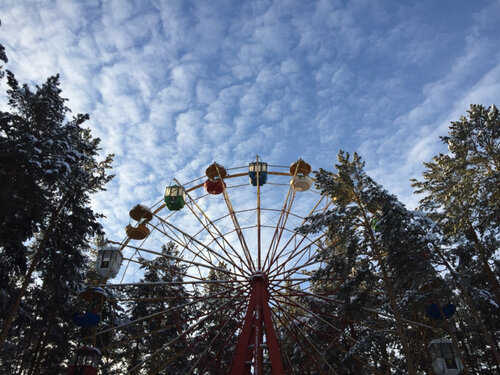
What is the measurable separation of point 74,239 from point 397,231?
11.1 meters

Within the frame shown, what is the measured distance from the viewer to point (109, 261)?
13.3m

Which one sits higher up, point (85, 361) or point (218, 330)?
point (218, 330)

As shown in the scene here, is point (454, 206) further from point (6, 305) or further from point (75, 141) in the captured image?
point (6, 305)

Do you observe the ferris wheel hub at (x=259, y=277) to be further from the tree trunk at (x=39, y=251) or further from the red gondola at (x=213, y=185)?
the tree trunk at (x=39, y=251)

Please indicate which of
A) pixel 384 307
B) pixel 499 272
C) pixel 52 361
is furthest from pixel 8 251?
pixel 499 272

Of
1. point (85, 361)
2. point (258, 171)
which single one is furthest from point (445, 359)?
point (258, 171)

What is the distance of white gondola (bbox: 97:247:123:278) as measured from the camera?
13234 millimetres

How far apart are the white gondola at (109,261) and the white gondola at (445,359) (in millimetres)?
10502

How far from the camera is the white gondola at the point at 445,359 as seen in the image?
9849 mm

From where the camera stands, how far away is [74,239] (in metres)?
13.5

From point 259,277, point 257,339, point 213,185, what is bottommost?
point 257,339

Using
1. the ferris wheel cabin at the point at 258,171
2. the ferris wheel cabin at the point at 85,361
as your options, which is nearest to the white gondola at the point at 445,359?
the ferris wheel cabin at the point at 85,361

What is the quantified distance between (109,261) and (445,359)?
11.0 m

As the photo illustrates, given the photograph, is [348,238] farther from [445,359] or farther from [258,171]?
[258,171]
